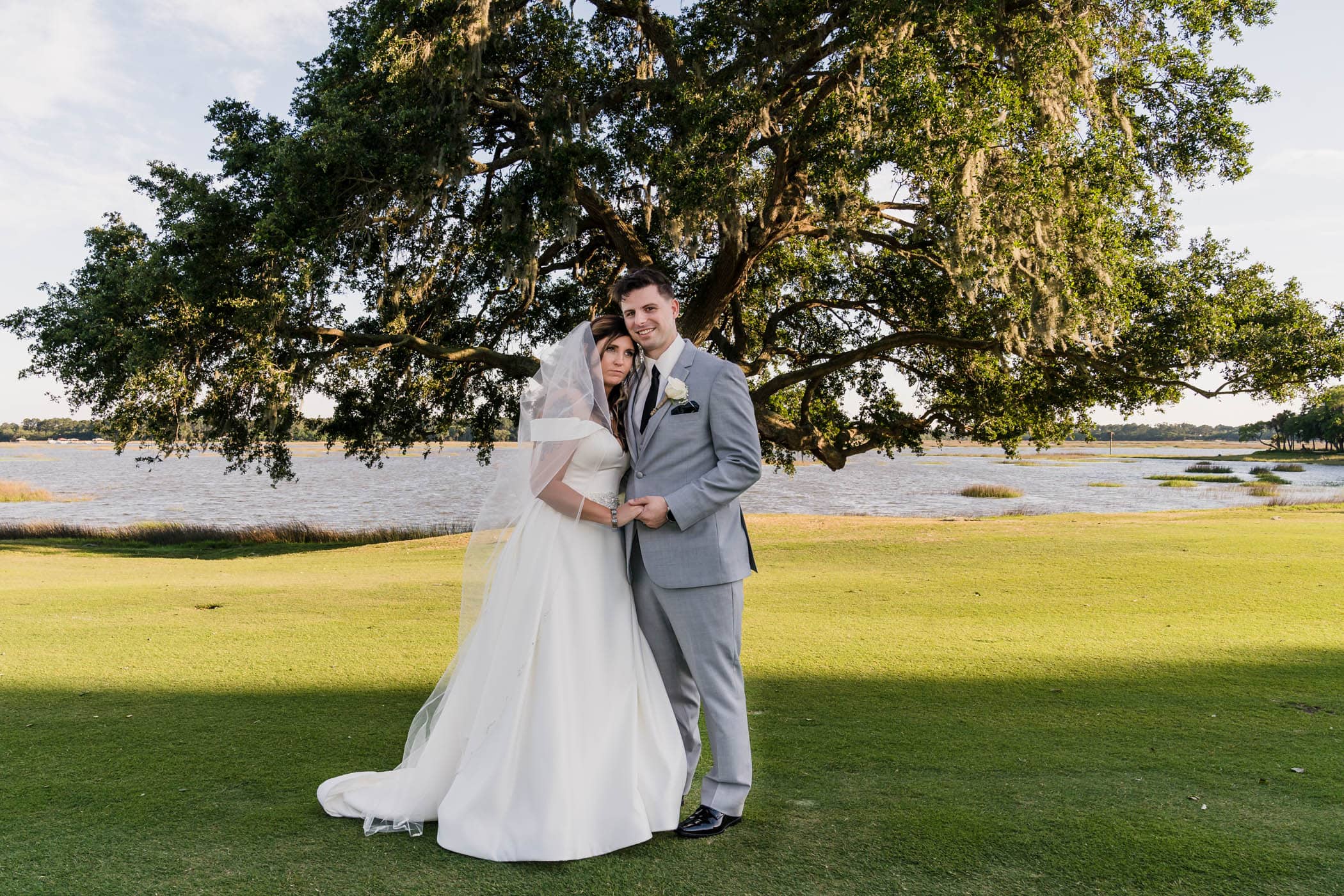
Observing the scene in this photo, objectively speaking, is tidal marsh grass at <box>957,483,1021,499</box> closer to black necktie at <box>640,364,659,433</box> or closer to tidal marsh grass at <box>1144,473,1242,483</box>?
tidal marsh grass at <box>1144,473,1242,483</box>

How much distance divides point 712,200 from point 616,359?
7.11 meters

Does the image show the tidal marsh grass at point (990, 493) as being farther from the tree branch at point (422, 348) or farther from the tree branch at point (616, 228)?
the tree branch at point (422, 348)

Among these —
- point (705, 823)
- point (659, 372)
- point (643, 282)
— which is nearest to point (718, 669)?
point (705, 823)

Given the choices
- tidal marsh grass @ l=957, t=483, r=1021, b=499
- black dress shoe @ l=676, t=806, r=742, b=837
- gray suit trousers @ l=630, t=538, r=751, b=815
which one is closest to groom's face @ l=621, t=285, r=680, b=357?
gray suit trousers @ l=630, t=538, r=751, b=815

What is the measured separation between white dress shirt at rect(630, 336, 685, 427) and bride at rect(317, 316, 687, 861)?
0.12 m

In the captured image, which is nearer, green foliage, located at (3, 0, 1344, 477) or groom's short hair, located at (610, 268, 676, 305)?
groom's short hair, located at (610, 268, 676, 305)

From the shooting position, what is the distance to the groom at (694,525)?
3150 millimetres

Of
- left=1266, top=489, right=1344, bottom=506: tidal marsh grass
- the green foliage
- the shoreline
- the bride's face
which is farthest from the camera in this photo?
left=1266, top=489, right=1344, bottom=506: tidal marsh grass

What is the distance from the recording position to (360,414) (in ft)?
54.7

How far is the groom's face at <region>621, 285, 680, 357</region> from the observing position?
3342 mm

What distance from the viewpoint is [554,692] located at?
123 inches

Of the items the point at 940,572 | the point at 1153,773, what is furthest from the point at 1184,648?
the point at 940,572

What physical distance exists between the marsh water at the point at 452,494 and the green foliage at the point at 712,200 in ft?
11.8

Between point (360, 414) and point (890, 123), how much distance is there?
1133 centimetres
